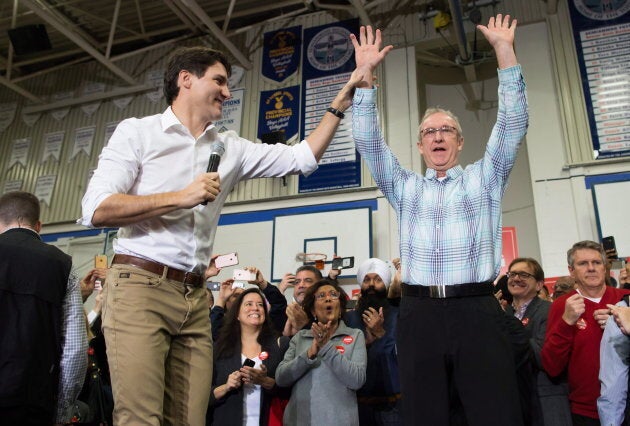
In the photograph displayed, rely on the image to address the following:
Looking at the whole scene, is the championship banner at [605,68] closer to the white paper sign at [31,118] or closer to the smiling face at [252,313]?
the smiling face at [252,313]

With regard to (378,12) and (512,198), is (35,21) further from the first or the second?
(512,198)

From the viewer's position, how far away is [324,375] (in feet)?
10.5

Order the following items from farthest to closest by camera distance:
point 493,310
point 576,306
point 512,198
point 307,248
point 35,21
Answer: point 35,21 → point 512,198 → point 307,248 → point 576,306 → point 493,310

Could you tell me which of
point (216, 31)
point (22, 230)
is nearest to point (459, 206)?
point (22, 230)

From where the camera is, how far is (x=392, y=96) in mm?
7301

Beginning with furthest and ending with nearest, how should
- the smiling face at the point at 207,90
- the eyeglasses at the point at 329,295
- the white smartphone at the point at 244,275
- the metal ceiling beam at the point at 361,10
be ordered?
the metal ceiling beam at the point at 361,10 → the white smartphone at the point at 244,275 → the eyeglasses at the point at 329,295 → the smiling face at the point at 207,90

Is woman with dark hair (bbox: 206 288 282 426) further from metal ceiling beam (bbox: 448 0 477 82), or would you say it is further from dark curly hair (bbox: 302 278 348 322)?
metal ceiling beam (bbox: 448 0 477 82)

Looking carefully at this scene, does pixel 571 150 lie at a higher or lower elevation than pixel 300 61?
lower

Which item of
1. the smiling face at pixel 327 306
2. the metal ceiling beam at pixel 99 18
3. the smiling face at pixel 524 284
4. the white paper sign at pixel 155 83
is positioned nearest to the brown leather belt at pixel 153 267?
the smiling face at pixel 327 306

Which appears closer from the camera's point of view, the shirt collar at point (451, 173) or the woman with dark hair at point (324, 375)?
the shirt collar at point (451, 173)

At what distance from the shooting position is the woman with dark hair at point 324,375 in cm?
308

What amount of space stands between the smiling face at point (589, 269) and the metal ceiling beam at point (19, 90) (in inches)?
354

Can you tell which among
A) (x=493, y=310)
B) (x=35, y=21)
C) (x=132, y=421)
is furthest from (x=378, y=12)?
(x=132, y=421)

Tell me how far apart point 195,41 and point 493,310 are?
8.04m
